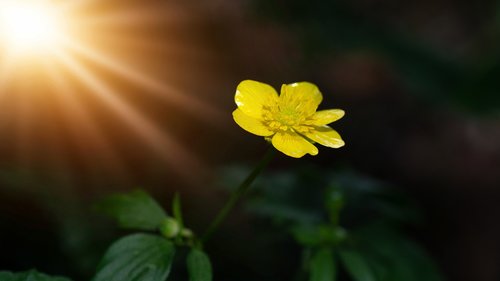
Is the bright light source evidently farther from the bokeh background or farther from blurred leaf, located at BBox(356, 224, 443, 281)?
blurred leaf, located at BBox(356, 224, 443, 281)

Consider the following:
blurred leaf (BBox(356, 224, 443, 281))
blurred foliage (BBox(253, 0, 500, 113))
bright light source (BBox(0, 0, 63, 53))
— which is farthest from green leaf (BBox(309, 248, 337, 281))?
blurred foliage (BBox(253, 0, 500, 113))

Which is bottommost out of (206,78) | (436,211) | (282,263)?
(282,263)

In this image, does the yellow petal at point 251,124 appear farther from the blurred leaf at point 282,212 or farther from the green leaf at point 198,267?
the blurred leaf at point 282,212

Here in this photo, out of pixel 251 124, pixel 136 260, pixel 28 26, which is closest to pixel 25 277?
pixel 136 260

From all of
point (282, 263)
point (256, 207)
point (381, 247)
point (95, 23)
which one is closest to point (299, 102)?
point (381, 247)

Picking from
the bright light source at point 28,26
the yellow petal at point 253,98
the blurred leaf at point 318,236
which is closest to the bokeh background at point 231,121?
the bright light source at point 28,26

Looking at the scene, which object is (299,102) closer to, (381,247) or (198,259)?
(198,259)

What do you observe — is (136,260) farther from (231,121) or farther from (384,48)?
(384,48)
